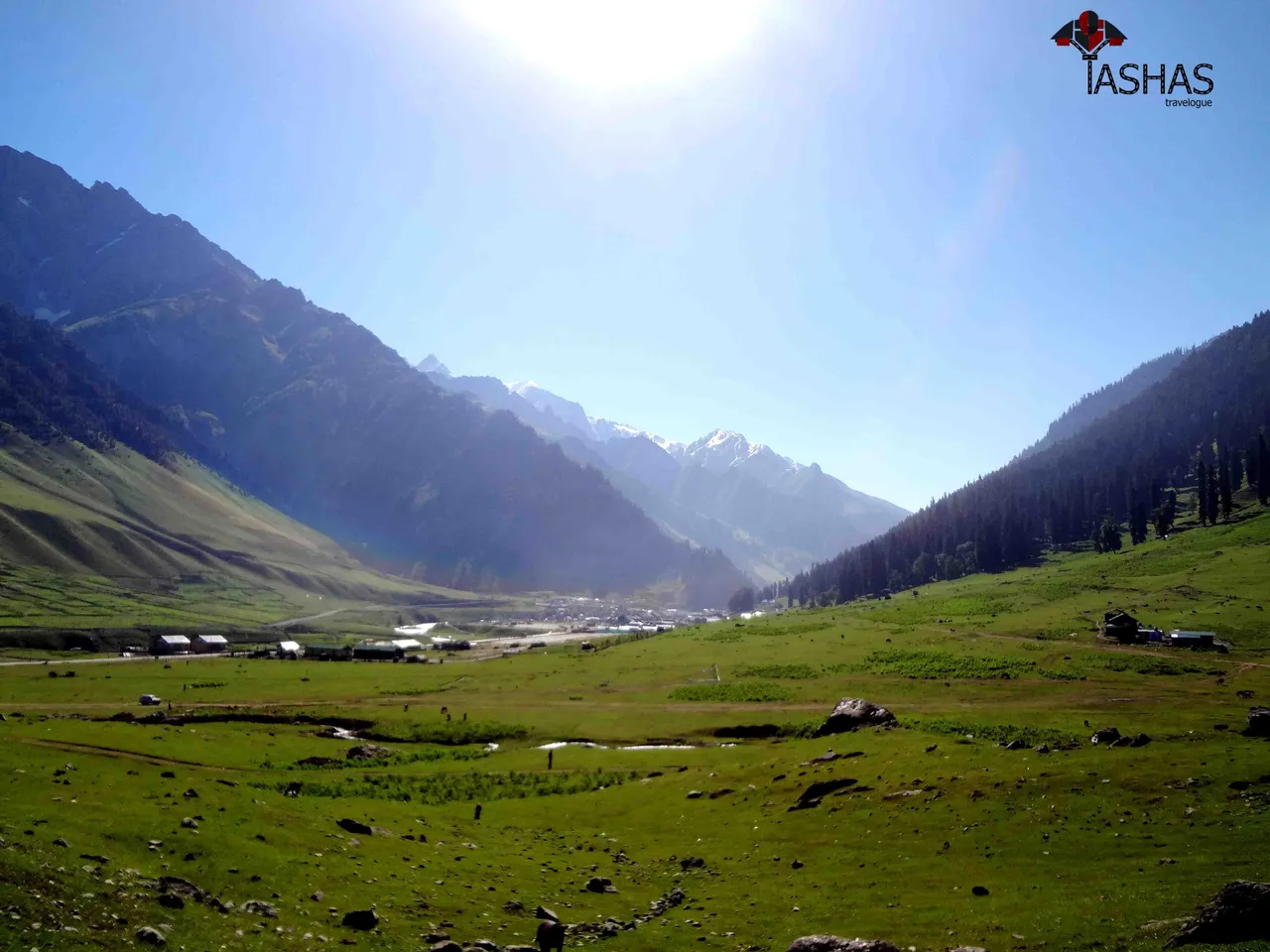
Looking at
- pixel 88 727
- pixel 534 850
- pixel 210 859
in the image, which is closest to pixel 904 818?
pixel 534 850

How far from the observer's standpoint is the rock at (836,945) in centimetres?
1973

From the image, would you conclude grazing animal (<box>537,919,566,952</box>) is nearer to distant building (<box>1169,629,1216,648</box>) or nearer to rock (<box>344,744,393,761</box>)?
rock (<box>344,744,393,761</box>)

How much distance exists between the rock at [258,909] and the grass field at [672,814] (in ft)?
1.05

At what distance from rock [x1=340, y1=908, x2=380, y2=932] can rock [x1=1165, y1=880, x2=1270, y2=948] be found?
22242mm

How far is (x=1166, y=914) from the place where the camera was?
2048cm

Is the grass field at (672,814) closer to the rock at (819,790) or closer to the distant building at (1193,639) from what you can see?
the rock at (819,790)

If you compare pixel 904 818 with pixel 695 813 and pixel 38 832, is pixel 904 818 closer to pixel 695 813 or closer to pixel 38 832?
pixel 695 813

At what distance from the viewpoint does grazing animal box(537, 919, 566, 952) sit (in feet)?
75.4

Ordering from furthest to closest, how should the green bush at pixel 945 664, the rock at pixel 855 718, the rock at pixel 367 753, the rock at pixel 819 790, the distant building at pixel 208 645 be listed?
the distant building at pixel 208 645, the green bush at pixel 945 664, the rock at pixel 367 753, the rock at pixel 855 718, the rock at pixel 819 790

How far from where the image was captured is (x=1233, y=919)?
17672 millimetres

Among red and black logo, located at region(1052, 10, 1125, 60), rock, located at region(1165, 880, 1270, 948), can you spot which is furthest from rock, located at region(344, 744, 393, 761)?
red and black logo, located at region(1052, 10, 1125, 60)

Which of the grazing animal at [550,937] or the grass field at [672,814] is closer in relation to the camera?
the grass field at [672,814]

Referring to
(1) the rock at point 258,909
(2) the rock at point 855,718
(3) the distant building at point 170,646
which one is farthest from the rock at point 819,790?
(3) the distant building at point 170,646

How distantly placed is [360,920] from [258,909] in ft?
9.97
